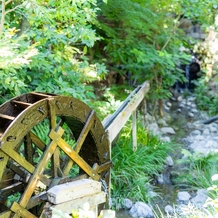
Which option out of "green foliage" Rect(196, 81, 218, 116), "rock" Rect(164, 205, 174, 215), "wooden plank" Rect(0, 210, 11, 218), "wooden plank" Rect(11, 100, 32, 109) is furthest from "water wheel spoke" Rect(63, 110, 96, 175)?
"green foliage" Rect(196, 81, 218, 116)

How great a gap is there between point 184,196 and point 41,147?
2329 mm

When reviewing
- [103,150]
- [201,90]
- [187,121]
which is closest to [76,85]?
[103,150]

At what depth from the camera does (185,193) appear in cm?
482

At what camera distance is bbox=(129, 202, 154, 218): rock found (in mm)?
4219

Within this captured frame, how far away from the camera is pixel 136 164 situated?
4.96 meters

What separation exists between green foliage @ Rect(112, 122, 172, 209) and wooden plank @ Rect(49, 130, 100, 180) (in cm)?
92

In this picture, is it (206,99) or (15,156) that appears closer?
(15,156)

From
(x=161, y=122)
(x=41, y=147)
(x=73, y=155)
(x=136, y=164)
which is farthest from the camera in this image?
(x=161, y=122)

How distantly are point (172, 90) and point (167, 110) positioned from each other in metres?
1.57

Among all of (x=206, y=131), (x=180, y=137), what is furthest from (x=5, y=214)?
(x=206, y=131)

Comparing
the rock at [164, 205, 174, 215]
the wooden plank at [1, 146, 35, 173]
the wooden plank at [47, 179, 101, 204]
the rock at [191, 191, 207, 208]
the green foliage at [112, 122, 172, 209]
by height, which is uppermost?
the wooden plank at [1, 146, 35, 173]

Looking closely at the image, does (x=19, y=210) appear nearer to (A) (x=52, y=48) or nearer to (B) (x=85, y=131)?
(B) (x=85, y=131)

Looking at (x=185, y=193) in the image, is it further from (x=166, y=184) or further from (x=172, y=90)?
(x=172, y=90)

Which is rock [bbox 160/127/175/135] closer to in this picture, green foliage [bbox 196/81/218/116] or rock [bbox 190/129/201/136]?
rock [bbox 190/129/201/136]
